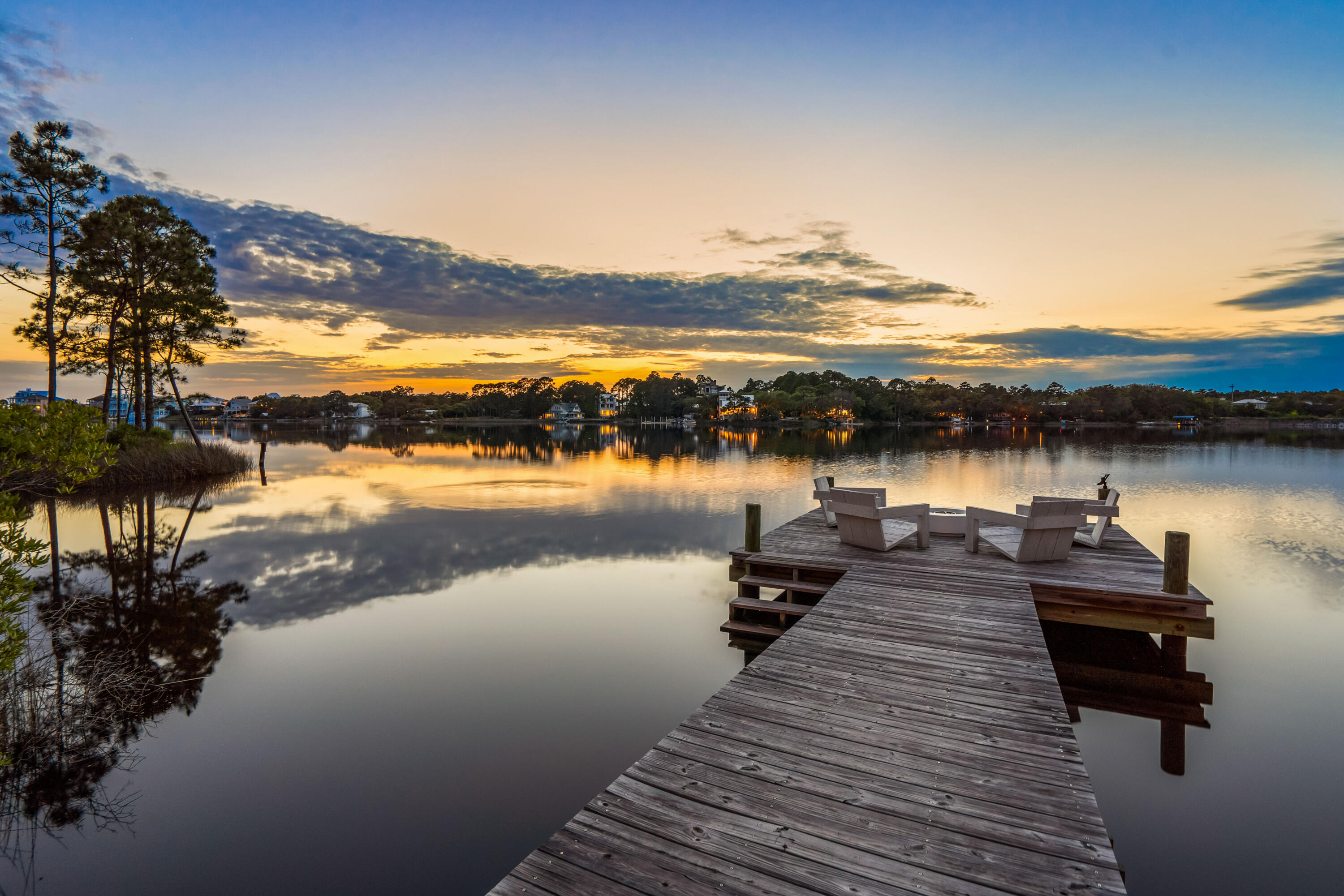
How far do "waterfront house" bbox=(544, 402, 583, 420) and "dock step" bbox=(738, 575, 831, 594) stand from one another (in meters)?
141

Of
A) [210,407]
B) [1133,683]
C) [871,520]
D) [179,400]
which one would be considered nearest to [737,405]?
[179,400]

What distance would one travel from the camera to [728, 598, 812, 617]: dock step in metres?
8.29

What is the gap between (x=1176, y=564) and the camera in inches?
262

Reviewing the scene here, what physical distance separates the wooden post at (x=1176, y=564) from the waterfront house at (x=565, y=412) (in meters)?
144

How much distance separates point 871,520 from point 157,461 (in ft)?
84.9

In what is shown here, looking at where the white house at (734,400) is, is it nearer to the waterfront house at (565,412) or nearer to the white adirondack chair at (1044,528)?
the waterfront house at (565,412)

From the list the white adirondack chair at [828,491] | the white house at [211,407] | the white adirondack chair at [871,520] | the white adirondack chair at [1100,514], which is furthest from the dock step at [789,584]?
the white house at [211,407]

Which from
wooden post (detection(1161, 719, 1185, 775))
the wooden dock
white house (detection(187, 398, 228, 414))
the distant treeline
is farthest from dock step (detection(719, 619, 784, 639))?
white house (detection(187, 398, 228, 414))

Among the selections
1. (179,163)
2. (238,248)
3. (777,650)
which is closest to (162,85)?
(179,163)

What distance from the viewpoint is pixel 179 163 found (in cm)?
2212

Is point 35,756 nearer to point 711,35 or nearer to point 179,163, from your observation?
point 711,35

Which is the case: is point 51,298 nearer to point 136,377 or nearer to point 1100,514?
point 136,377

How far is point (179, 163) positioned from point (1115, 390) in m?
157

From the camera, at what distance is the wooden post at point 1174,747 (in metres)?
5.39
